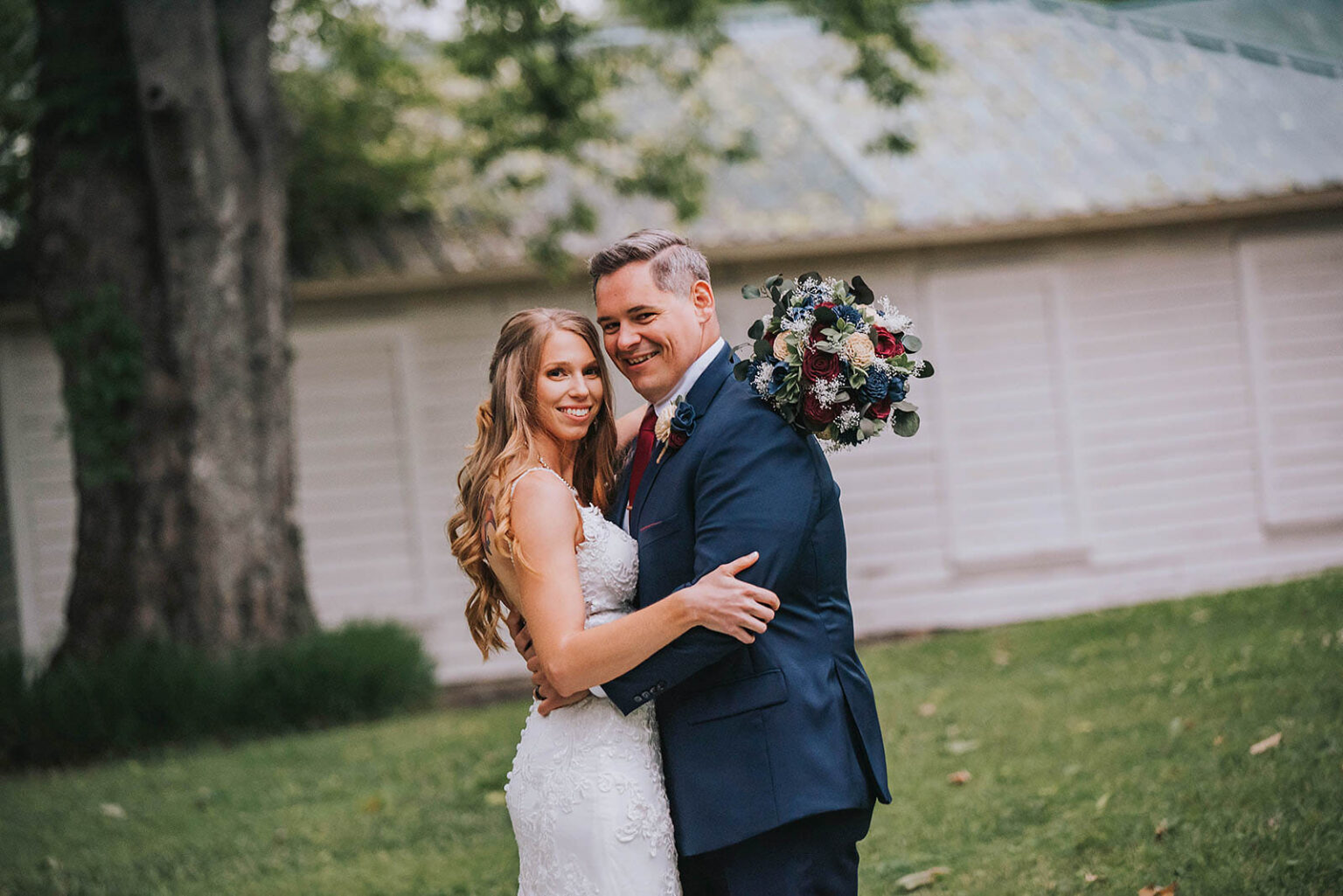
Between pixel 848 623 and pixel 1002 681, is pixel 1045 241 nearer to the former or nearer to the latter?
pixel 1002 681

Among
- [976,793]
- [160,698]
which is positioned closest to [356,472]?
[160,698]

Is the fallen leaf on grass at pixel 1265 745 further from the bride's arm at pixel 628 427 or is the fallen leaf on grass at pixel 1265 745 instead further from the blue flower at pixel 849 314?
the blue flower at pixel 849 314

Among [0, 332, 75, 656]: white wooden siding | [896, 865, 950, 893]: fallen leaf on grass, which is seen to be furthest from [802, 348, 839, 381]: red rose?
[0, 332, 75, 656]: white wooden siding

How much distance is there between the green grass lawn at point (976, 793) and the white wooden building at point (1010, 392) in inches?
119

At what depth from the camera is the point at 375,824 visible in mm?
6211

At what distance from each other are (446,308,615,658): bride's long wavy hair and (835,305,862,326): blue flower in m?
0.67

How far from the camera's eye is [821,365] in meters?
2.90

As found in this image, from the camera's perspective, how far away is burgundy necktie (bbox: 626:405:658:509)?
3.33 m

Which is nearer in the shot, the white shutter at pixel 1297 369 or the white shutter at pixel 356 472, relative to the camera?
the white shutter at pixel 356 472

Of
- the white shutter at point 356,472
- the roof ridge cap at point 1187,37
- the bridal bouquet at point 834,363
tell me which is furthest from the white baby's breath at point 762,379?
the roof ridge cap at point 1187,37

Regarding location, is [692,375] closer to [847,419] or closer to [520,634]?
[847,419]

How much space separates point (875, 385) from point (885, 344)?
13cm

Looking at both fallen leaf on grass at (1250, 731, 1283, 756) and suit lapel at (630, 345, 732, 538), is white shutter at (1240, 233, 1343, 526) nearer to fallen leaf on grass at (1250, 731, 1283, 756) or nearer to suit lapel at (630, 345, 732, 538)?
fallen leaf on grass at (1250, 731, 1283, 756)

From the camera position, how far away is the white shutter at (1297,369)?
12023 millimetres
